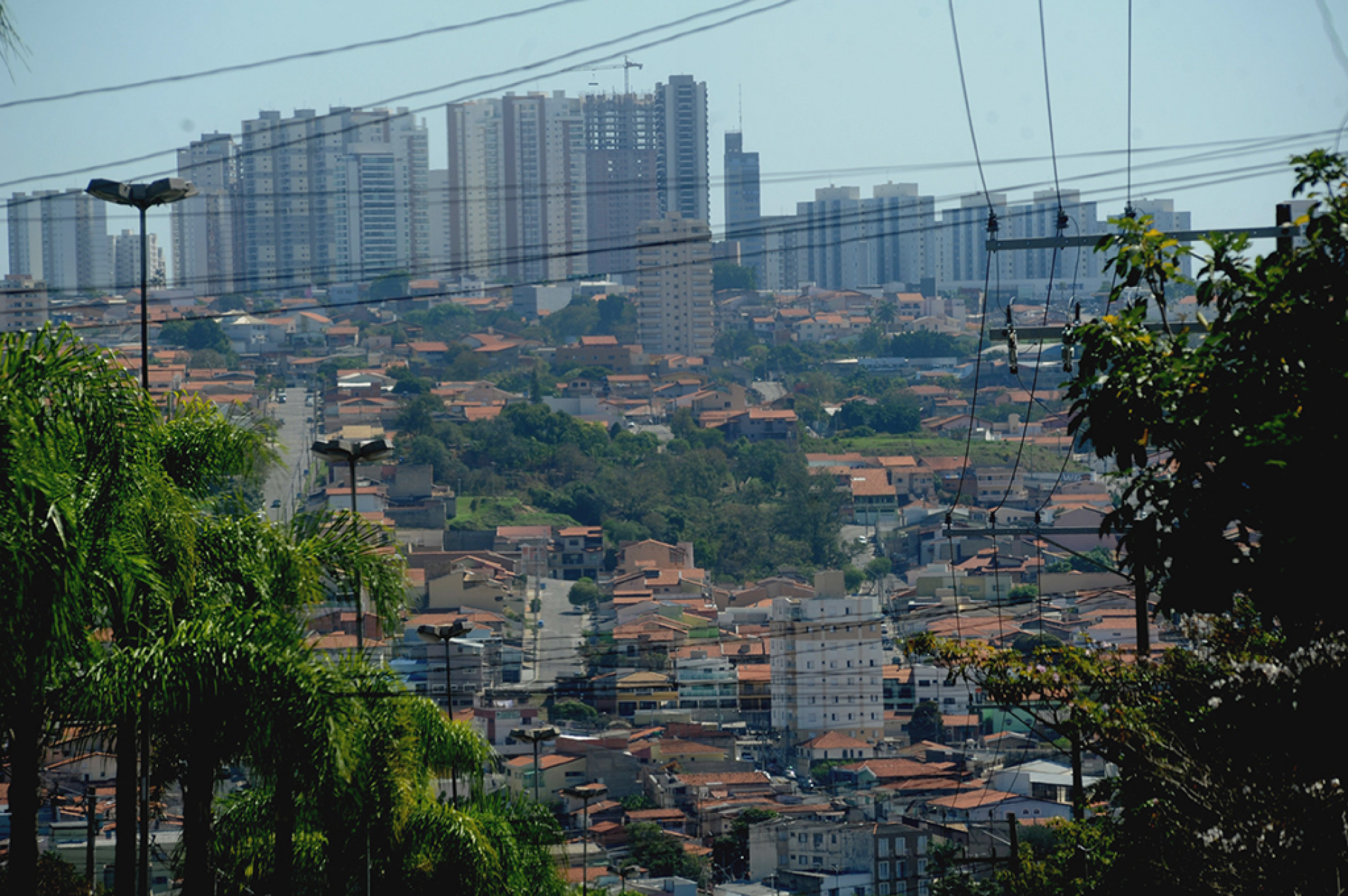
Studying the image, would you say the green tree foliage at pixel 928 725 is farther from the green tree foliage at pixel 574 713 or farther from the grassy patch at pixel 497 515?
the grassy patch at pixel 497 515

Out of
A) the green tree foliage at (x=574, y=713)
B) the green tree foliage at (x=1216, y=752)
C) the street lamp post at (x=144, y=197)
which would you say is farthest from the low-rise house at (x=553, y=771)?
the green tree foliage at (x=1216, y=752)

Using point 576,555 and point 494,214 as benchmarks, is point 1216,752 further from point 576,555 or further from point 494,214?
point 494,214

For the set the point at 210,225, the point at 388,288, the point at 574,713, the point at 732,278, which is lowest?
the point at 574,713

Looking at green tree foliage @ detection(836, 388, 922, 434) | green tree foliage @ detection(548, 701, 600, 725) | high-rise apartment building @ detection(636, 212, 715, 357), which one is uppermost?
high-rise apartment building @ detection(636, 212, 715, 357)

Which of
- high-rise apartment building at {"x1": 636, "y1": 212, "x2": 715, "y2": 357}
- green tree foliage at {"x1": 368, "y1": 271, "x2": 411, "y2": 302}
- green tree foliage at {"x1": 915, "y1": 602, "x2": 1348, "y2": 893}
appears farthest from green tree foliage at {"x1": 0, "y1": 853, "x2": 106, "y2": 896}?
green tree foliage at {"x1": 368, "y1": 271, "x2": 411, "y2": 302}

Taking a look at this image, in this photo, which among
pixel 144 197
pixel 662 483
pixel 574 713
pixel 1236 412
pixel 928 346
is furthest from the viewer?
pixel 928 346

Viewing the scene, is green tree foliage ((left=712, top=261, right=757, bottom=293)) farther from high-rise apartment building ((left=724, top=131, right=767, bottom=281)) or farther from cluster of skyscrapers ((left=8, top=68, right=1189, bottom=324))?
high-rise apartment building ((left=724, top=131, right=767, bottom=281))

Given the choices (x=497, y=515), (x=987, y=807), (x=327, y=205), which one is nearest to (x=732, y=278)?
(x=327, y=205)
